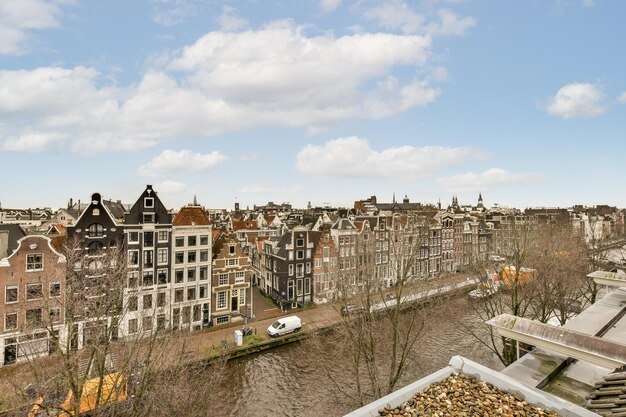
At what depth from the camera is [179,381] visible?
62.8 ft

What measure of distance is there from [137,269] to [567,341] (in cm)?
3709

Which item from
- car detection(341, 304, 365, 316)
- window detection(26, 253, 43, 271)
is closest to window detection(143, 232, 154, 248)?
window detection(26, 253, 43, 271)

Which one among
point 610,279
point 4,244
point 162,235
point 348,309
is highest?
point 162,235

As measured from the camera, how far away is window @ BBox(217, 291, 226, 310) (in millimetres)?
42250

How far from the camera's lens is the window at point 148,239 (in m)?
37.0

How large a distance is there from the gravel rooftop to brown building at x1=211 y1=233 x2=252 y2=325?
3661cm

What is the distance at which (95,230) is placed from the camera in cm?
3466

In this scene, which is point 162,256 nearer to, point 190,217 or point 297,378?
point 190,217

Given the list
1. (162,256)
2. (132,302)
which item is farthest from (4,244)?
(132,302)

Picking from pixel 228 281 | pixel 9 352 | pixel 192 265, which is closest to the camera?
pixel 9 352

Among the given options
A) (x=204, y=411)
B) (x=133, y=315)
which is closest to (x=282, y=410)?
(x=204, y=411)

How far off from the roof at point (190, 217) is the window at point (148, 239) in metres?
2.69

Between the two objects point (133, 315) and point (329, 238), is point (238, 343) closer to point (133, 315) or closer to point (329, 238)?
point (133, 315)

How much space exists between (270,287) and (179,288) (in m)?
16.8
